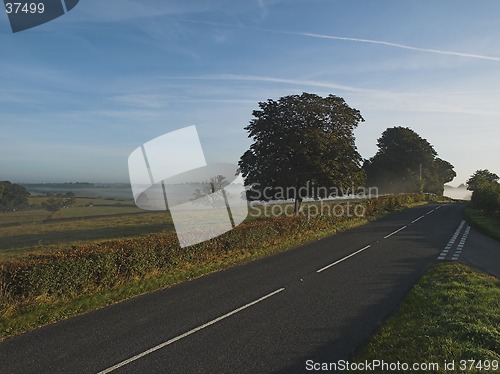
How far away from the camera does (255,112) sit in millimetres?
28844

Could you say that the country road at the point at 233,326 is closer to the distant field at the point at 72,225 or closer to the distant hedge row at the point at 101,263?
the distant hedge row at the point at 101,263

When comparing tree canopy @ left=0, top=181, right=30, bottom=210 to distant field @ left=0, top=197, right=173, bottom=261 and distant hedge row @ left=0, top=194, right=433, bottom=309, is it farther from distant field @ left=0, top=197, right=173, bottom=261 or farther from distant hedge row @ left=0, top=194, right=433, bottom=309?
distant hedge row @ left=0, top=194, right=433, bottom=309

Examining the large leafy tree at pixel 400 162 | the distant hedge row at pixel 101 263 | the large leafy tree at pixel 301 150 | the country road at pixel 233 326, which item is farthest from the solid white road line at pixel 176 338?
the large leafy tree at pixel 400 162

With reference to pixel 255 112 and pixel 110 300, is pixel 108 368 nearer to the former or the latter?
pixel 110 300

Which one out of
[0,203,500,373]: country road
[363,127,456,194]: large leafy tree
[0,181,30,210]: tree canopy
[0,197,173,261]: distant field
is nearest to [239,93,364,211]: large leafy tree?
[0,197,173,261]: distant field

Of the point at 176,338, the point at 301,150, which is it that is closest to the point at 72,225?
the point at 301,150

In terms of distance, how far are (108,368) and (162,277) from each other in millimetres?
6275

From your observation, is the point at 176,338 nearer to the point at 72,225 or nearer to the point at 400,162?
the point at 72,225

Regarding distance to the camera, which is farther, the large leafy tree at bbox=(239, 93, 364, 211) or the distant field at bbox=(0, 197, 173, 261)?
Answer: the large leafy tree at bbox=(239, 93, 364, 211)

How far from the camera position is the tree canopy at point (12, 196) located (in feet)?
105

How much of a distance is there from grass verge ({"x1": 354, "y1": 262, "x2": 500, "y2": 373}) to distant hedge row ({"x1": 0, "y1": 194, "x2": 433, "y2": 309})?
8089 millimetres

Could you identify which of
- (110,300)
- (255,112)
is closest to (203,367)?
(110,300)

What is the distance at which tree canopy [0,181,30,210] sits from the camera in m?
31.9

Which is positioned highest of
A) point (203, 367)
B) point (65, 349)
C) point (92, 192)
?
point (92, 192)
